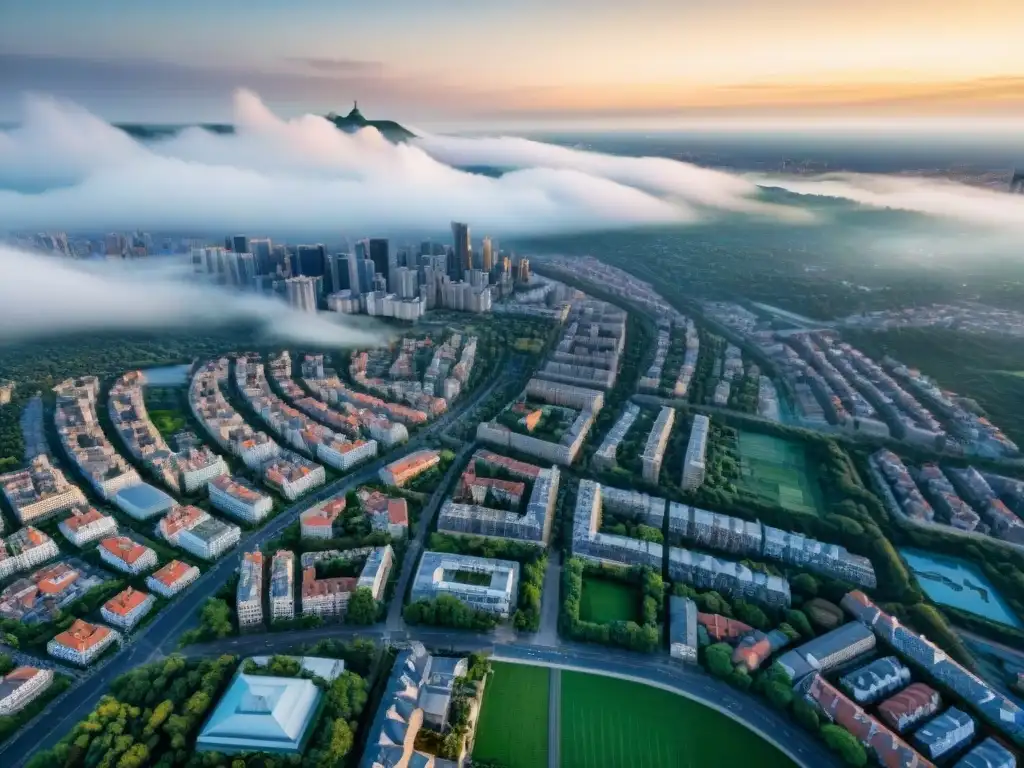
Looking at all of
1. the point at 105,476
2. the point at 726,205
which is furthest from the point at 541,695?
the point at 726,205

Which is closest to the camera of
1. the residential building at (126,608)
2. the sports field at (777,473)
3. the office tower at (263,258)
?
the residential building at (126,608)

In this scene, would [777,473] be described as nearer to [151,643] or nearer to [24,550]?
[151,643]

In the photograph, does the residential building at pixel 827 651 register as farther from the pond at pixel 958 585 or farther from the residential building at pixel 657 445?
the residential building at pixel 657 445

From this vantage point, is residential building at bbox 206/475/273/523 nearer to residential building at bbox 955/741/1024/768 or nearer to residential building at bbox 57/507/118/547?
Answer: residential building at bbox 57/507/118/547

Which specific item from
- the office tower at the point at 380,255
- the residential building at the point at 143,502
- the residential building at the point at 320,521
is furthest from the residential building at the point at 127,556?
the office tower at the point at 380,255

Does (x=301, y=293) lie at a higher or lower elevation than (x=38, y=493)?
higher

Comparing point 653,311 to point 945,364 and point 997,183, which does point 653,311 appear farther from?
point 997,183

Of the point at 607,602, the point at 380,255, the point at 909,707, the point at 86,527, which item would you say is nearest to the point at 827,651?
the point at 909,707

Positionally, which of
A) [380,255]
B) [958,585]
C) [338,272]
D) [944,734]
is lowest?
[958,585]
